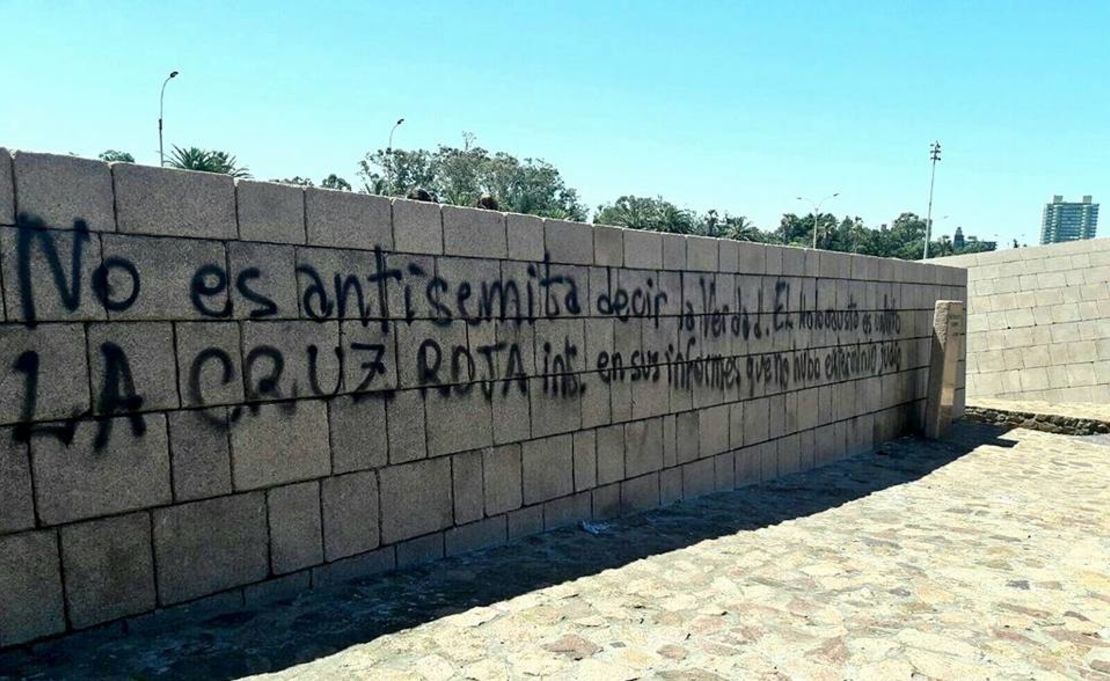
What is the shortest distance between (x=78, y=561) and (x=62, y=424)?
2.03ft

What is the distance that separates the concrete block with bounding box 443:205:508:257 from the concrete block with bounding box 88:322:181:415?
1.71 m

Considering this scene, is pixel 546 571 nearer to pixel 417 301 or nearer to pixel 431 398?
pixel 431 398

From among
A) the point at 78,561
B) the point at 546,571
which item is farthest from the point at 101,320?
the point at 546,571

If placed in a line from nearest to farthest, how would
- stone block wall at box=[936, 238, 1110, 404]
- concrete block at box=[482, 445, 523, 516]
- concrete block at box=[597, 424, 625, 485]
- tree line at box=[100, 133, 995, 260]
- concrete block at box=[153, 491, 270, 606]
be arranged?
concrete block at box=[153, 491, 270, 606], concrete block at box=[482, 445, 523, 516], concrete block at box=[597, 424, 625, 485], stone block wall at box=[936, 238, 1110, 404], tree line at box=[100, 133, 995, 260]

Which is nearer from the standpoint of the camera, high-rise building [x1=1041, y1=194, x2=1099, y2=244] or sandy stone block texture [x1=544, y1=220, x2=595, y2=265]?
sandy stone block texture [x1=544, y1=220, x2=595, y2=265]

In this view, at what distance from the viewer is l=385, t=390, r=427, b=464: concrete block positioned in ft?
13.6

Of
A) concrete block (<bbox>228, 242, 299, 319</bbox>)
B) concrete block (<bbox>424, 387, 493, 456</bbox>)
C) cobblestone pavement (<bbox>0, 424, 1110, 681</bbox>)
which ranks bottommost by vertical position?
cobblestone pavement (<bbox>0, 424, 1110, 681</bbox>)

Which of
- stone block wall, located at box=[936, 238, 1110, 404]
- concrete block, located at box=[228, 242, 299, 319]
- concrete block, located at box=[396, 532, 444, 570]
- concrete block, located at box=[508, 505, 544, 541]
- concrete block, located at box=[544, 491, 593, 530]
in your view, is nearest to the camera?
concrete block, located at box=[228, 242, 299, 319]

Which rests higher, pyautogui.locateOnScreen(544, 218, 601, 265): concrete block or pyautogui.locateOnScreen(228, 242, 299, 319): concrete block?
pyautogui.locateOnScreen(544, 218, 601, 265): concrete block

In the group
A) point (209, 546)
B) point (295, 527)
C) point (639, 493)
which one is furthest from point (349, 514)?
point (639, 493)

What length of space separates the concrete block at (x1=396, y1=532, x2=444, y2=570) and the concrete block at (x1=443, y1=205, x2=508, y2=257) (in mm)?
1811

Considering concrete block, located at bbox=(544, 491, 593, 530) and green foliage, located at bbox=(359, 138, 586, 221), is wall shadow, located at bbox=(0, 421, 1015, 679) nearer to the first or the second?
concrete block, located at bbox=(544, 491, 593, 530)

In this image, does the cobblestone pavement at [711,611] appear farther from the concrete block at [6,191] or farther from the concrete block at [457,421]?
the concrete block at [6,191]

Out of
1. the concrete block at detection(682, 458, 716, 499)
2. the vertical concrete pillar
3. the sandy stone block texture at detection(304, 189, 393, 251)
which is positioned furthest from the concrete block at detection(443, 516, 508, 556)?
the vertical concrete pillar
